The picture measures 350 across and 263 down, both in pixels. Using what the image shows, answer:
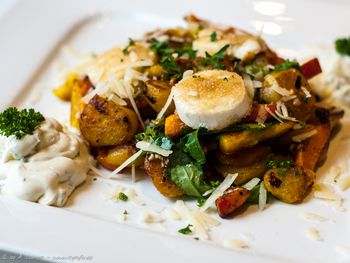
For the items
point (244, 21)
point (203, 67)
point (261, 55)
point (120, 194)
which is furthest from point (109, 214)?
point (244, 21)

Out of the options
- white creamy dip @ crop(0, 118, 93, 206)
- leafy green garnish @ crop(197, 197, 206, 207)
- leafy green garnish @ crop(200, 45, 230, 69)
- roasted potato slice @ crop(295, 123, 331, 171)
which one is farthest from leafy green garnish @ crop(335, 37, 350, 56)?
white creamy dip @ crop(0, 118, 93, 206)

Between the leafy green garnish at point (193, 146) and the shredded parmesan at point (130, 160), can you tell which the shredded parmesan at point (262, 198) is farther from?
the shredded parmesan at point (130, 160)

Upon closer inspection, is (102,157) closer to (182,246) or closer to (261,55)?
(182,246)

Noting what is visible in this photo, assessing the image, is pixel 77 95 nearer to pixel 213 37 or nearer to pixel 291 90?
pixel 213 37

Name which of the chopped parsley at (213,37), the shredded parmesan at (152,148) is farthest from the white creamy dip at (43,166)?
the chopped parsley at (213,37)

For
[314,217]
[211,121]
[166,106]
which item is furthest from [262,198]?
[166,106]
